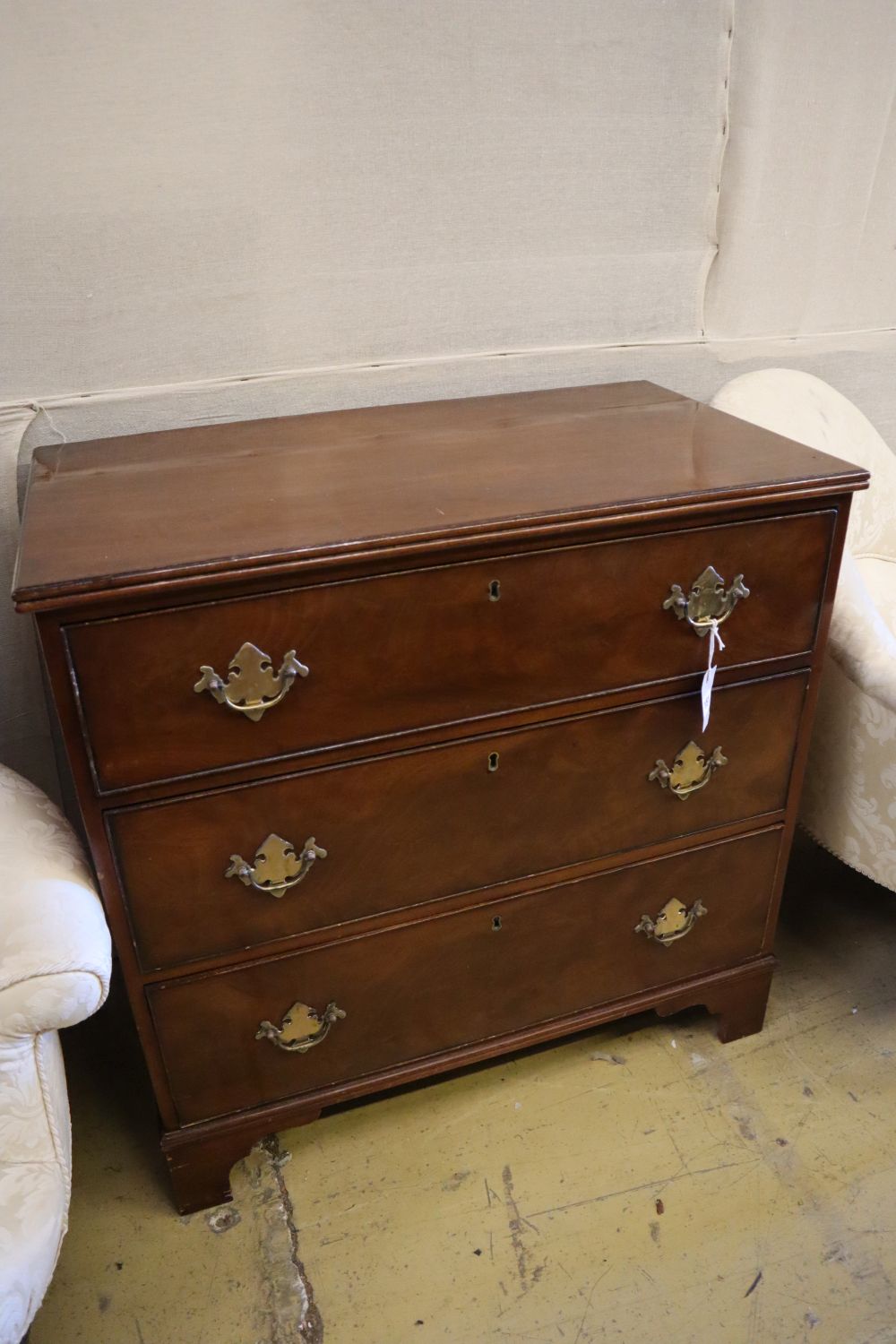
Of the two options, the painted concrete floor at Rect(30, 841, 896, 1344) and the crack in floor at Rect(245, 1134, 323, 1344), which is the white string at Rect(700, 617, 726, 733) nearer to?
the painted concrete floor at Rect(30, 841, 896, 1344)

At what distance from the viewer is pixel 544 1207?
140 cm

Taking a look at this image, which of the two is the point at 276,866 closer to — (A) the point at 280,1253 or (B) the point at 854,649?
(A) the point at 280,1253

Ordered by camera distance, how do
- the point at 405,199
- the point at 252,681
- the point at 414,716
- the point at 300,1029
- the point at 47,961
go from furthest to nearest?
the point at 405,199, the point at 300,1029, the point at 414,716, the point at 252,681, the point at 47,961

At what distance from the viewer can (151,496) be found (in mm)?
1191

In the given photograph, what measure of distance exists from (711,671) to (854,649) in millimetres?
288

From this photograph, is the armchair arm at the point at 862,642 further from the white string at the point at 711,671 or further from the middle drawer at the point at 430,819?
the white string at the point at 711,671

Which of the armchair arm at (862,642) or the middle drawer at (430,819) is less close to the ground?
the armchair arm at (862,642)

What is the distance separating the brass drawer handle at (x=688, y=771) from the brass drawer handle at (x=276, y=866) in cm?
48

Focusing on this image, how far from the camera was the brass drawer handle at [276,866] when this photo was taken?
Result: 1188 mm

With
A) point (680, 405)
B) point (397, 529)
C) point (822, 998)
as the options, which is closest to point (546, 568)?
point (397, 529)

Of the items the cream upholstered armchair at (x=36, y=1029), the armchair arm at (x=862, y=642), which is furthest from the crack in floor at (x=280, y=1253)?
the armchair arm at (x=862, y=642)

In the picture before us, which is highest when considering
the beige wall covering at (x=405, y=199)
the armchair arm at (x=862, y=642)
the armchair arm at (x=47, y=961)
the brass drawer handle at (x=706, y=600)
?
the beige wall covering at (x=405, y=199)

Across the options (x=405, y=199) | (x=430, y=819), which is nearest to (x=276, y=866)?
(x=430, y=819)

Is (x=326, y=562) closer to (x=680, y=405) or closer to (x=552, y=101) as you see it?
(x=680, y=405)
